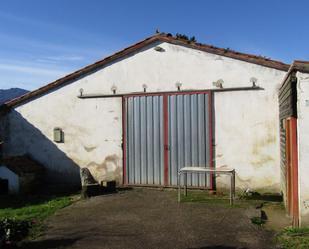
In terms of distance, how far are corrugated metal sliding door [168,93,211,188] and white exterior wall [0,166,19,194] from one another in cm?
467

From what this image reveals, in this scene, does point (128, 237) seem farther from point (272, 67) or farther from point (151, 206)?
point (272, 67)

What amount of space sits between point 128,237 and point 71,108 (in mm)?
7072

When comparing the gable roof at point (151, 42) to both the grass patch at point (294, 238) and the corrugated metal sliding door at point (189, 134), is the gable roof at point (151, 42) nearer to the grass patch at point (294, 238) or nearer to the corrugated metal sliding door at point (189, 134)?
the corrugated metal sliding door at point (189, 134)

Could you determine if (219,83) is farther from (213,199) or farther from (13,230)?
(13,230)

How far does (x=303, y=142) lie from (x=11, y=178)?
8817 millimetres

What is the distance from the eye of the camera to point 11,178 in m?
12.2

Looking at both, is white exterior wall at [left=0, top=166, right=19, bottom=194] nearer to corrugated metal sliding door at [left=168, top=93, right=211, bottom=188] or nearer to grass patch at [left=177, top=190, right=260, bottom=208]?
corrugated metal sliding door at [left=168, top=93, right=211, bottom=188]

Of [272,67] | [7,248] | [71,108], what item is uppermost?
[272,67]

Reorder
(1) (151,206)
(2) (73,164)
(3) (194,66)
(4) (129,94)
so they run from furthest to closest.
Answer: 1. (2) (73,164)
2. (4) (129,94)
3. (3) (194,66)
4. (1) (151,206)

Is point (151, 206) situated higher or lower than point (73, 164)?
lower

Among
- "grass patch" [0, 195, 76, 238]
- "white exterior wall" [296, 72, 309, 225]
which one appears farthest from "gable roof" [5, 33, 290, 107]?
"grass patch" [0, 195, 76, 238]

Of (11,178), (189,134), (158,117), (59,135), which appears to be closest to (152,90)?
(158,117)

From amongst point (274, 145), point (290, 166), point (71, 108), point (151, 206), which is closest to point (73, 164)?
point (71, 108)

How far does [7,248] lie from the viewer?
259 inches
